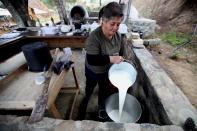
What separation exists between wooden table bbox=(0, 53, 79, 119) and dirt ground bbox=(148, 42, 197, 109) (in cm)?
239

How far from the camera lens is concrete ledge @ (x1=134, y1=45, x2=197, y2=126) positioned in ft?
3.05

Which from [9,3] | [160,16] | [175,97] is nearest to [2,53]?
[175,97]

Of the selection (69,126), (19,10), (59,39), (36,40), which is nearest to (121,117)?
(69,126)

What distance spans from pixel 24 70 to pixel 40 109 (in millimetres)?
1080

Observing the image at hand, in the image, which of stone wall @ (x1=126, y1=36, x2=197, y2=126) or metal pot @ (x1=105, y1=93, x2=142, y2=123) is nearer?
stone wall @ (x1=126, y1=36, x2=197, y2=126)

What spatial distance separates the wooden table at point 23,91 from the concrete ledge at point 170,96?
1.36 metres

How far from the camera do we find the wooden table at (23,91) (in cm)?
114

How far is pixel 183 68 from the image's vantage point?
278 cm

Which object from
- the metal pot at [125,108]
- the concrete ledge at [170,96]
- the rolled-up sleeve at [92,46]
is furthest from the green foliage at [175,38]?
the rolled-up sleeve at [92,46]

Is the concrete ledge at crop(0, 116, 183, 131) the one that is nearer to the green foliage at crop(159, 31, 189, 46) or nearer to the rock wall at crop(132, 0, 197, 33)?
the green foliage at crop(159, 31, 189, 46)

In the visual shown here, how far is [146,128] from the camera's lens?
2.81 feet

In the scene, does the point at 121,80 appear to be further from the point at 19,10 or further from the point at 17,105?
the point at 19,10

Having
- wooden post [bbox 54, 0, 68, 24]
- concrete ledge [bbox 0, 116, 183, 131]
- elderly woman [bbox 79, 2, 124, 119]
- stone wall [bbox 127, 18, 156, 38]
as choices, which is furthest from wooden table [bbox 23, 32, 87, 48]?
wooden post [bbox 54, 0, 68, 24]

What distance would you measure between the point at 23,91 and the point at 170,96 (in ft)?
6.29
